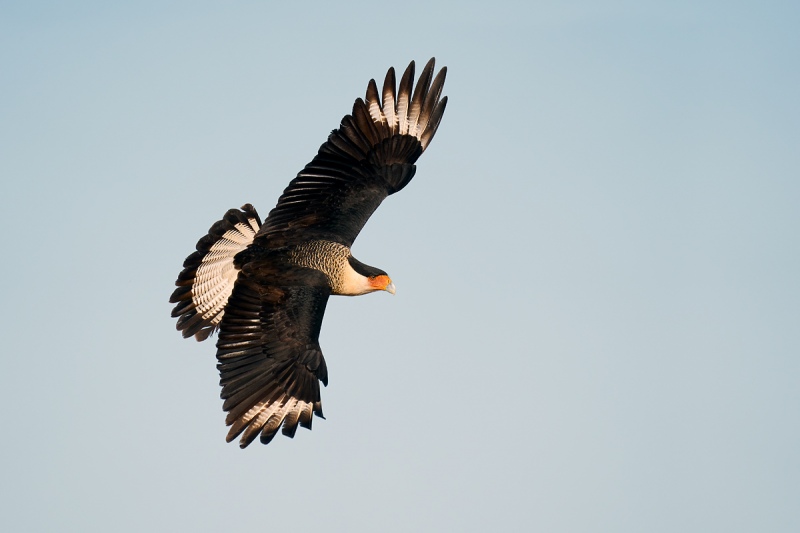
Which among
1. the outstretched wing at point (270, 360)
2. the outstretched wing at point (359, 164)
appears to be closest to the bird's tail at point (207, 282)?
the outstretched wing at point (359, 164)

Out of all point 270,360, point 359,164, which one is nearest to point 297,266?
point 270,360

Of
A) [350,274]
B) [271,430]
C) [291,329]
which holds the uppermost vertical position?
[350,274]

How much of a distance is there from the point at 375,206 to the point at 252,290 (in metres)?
1.57

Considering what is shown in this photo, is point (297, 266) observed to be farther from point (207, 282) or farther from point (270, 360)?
point (207, 282)

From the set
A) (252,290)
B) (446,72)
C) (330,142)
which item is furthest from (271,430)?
(446,72)

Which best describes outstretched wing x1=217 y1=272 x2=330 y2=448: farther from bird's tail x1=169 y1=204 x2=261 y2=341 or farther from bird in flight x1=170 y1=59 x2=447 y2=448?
bird's tail x1=169 y1=204 x2=261 y2=341

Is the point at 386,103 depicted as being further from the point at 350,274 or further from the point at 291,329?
the point at 291,329

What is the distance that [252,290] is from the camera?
→ 31.3 ft

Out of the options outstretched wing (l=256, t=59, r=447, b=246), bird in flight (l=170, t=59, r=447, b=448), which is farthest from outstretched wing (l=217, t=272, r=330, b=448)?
outstretched wing (l=256, t=59, r=447, b=246)

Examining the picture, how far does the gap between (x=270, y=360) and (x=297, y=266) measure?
37.6 inches

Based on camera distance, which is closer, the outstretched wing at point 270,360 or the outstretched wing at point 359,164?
the outstretched wing at point 270,360

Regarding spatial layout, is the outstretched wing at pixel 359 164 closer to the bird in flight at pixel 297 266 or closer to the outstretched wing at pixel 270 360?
the bird in flight at pixel 297 266

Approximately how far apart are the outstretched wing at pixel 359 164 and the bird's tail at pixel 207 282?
2.43 feet

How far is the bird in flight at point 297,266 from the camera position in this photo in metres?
9.22
